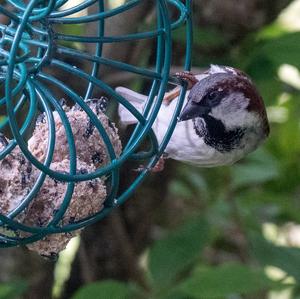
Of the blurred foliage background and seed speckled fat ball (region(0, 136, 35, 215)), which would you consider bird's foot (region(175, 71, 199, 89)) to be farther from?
seed speckled fat ball (region(0, 136, 35, 215))

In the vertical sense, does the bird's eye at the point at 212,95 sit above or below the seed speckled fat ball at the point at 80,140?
above

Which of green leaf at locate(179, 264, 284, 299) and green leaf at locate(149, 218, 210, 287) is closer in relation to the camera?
green leaf at locate(179, 264, 284, 299)

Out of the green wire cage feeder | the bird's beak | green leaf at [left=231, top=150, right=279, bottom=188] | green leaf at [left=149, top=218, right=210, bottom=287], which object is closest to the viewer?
the green wire cage feeder

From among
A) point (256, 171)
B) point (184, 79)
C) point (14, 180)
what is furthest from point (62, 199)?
point (256, 171)

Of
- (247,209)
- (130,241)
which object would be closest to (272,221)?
(247,209)

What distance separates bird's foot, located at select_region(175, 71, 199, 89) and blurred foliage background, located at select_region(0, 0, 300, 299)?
0.76 ft

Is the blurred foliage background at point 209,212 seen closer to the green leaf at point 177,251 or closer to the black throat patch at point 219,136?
the green leaf at point 177,251

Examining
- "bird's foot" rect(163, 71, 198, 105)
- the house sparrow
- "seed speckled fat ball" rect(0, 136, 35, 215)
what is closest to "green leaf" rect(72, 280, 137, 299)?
the house sparrow

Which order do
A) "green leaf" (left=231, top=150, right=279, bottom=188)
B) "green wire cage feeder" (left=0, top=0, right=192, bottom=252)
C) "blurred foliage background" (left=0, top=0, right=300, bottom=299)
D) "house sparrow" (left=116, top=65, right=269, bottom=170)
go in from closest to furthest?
"green wire cage feeder" (left=0, top=0, right=192, bottom=252), "house sparrow" (left=116, top=65, right=269, bottom=170), "blurred foliage background" (left=0, top=0, right=300, bottom=299), "green leaf" (left=231, top=150, right=279, bottom=188)

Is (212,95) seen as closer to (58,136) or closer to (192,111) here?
(192,111)

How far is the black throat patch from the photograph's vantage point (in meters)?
1.75

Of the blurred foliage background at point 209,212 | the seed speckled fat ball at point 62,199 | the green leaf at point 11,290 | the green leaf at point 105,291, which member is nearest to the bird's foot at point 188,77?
the blurred foliage background at point 209,212

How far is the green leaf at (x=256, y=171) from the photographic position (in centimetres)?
240

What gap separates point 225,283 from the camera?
5.90 ft
